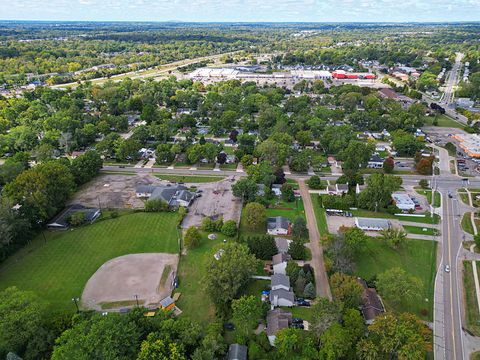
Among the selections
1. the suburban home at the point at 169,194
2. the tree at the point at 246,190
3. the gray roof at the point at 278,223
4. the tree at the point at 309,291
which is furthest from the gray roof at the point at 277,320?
the suburban home at the point at 169,194

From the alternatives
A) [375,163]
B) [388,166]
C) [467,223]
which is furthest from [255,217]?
[375,163]

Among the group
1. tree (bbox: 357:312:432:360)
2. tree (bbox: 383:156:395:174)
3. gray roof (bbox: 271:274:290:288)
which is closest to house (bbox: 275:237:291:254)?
gray roof (bbox: 271:274:290:288)

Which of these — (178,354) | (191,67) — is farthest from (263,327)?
(191,67)

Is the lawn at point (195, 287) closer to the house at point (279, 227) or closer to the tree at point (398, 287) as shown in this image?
the house at point (279, 227)

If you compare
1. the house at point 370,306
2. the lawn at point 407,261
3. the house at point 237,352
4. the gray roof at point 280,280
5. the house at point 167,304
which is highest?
the house at point 237,352

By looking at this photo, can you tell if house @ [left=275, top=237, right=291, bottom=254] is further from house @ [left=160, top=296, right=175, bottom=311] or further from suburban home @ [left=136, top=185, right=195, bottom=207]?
suburban home @ [left=136, top=185, right=195, bottom=207]

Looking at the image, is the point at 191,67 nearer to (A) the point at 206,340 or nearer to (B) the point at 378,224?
(B) the point at 378,224
